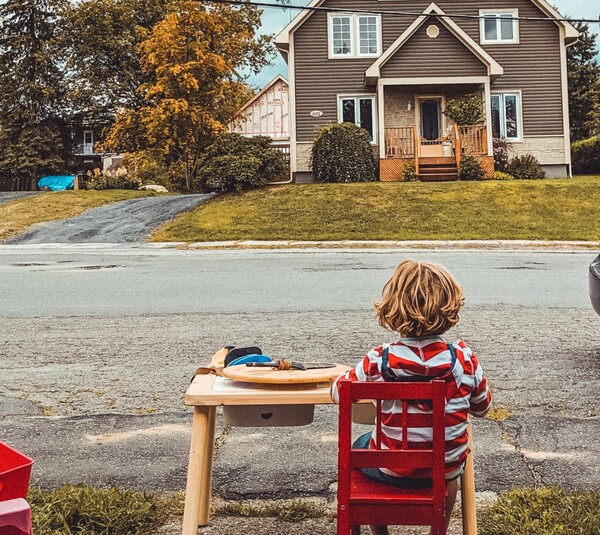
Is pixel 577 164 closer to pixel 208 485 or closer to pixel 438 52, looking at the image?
pixel 438 52

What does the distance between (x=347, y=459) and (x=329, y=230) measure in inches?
721

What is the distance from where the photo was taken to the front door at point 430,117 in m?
30.6

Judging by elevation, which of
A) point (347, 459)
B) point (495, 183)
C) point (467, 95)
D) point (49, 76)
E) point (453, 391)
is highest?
point (49, 76)

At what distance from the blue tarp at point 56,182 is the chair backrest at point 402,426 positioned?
160ft

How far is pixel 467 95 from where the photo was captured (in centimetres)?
2972

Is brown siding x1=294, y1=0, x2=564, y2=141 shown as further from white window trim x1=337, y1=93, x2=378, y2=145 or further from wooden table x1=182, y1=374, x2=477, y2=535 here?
wooden table x1=182, y1=374, x2=477, y2=535

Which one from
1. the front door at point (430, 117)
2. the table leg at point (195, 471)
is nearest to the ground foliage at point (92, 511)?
the table leg at point (195, 471)

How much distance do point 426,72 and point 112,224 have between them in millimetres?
12653

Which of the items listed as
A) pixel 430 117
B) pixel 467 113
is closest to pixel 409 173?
pixel 467 113

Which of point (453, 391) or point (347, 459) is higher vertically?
point (453, 391)

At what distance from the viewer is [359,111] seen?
3033 cm

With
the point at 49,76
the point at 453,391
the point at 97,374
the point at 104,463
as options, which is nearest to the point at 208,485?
the point at 104,463

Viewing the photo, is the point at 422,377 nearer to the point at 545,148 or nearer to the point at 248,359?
the point at 248,359

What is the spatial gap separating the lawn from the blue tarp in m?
16.1
